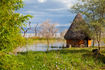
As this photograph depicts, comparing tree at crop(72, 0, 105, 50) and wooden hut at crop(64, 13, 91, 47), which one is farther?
wooden hut at crop(64, 13, 91, 47)

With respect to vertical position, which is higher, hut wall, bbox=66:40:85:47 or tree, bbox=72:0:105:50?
tree, bbox=72:0:105:50

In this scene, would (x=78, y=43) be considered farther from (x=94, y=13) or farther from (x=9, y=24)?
(x=9, y=24)

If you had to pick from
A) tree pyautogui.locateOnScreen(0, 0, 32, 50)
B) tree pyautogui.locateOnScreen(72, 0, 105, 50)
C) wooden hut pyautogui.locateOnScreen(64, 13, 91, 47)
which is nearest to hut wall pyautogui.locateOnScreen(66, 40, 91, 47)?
wooden hut pyautogui.locateOnScreen(64, 13, 91, 47)

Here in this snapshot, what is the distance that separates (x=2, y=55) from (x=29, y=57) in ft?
15.0

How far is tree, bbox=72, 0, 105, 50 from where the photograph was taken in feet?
58.6

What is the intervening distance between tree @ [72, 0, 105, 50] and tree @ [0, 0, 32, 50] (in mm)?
11273

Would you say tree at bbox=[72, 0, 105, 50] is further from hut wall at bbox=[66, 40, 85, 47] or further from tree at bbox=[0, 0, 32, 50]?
tree at bbox=[0, 0, 32, 50]

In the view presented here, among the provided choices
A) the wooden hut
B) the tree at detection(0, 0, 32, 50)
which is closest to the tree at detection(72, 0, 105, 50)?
the wooden hut

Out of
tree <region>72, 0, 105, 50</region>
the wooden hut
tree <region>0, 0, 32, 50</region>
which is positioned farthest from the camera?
the wooden hut

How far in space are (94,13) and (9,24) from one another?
41.5ft

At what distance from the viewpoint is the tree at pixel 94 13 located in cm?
1786

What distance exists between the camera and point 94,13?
1828 cm

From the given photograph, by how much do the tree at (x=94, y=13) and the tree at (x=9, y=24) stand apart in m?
11.3

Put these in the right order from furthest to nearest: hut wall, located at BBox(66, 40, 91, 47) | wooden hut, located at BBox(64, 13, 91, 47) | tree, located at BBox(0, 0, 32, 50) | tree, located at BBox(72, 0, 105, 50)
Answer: hut wall, located at BBox(66, 40, 91, 47)
wooden hut, located at BBox(64, 13, 91, 47)
tree, located at BBox(72, 0, 105, 50)
tree, located at BBox(0, 0, 32, 50)
